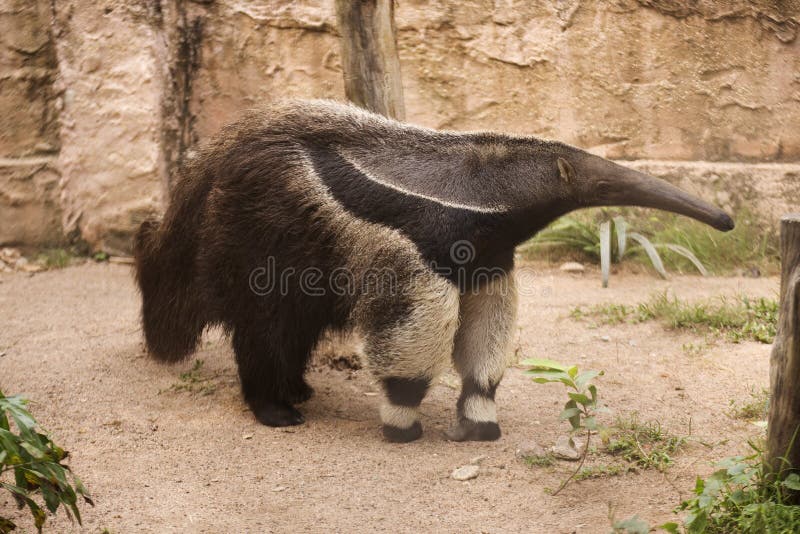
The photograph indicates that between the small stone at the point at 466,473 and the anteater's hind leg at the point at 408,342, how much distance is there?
0.47m

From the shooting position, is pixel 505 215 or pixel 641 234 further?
pixel 641 234

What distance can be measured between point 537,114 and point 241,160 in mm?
4157

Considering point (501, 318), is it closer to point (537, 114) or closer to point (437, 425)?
point (437, 425)

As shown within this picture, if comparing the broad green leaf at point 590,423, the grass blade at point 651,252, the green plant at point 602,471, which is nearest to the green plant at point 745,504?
the broad green leaf at point 590,423

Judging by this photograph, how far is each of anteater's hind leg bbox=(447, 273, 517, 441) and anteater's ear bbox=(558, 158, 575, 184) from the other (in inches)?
23.6

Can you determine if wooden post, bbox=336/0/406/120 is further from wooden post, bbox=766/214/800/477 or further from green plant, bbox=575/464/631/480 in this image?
wooden post, bbox=766/214/800/477

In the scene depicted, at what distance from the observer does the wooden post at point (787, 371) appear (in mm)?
2822

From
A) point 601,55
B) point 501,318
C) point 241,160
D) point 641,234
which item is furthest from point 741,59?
point 241,160

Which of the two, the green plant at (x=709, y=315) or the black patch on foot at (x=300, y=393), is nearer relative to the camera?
the black patch on foot at (x=300, y=393)

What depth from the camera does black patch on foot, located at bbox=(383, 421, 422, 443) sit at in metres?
4.26

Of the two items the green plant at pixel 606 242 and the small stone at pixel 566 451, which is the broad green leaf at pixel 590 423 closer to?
the small stone at pixel 566 451

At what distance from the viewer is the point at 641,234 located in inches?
297

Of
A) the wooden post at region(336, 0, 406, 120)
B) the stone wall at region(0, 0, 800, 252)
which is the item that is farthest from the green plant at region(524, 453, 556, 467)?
the stone wall at region(0, 0, 800, 252)

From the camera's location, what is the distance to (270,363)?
4473 millimetres
